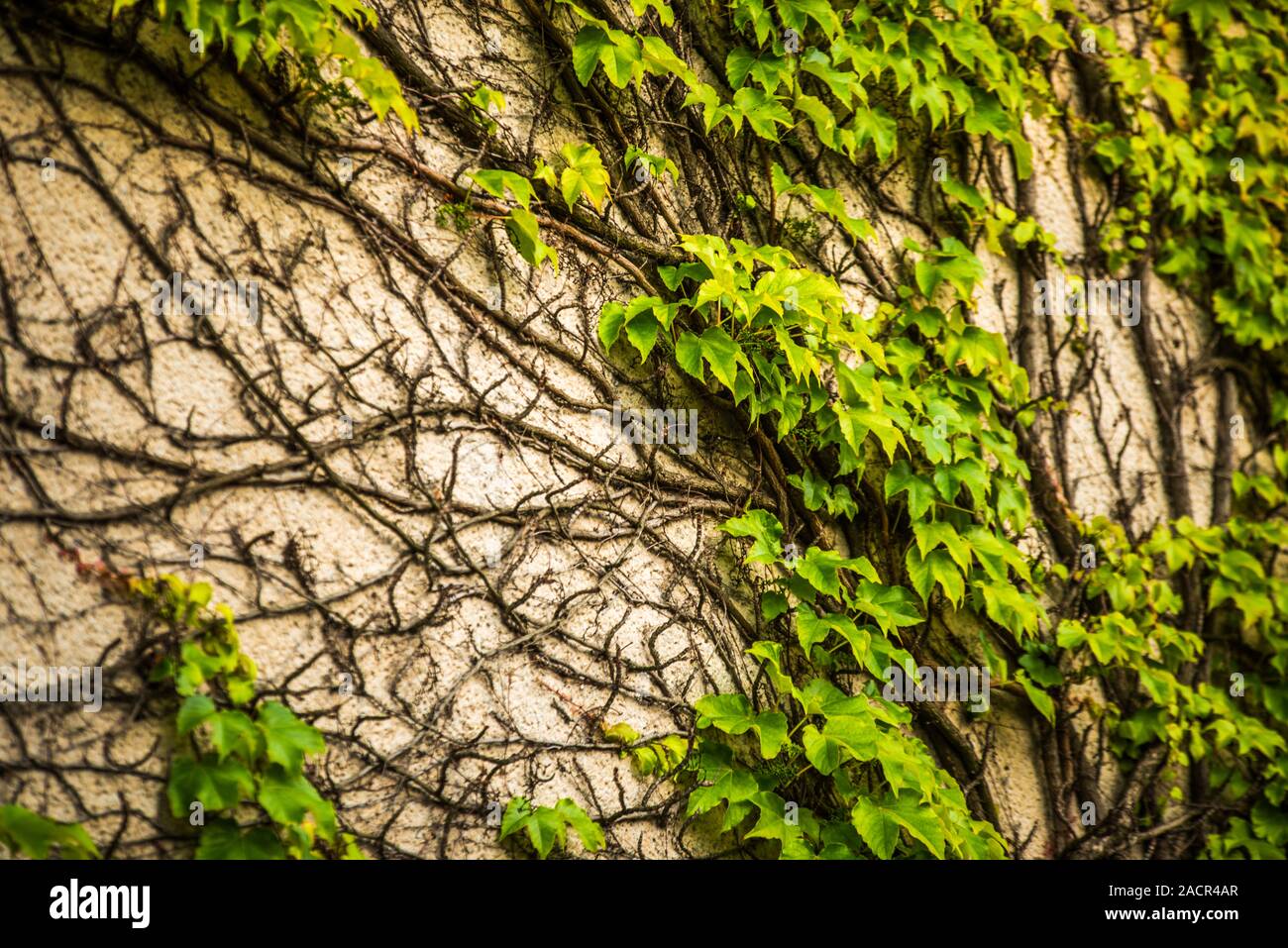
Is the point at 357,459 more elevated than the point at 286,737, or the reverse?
the point at 357,459

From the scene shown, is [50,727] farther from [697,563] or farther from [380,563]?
[697,563]

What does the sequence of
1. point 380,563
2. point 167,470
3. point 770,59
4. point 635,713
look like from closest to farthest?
1. point 167,470
2. point 380,563
3. point 635,713
4. point 770,59

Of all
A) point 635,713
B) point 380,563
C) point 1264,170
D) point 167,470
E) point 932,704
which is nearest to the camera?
point 167,470

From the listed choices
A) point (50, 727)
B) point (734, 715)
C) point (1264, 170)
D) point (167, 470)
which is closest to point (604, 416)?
point (734, 715)

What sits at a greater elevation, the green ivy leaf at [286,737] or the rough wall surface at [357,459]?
the rough wall surface at [357,459]

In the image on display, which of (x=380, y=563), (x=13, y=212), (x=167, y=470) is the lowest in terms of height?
(x=380, y=563)

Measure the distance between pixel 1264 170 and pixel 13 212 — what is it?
155 inches

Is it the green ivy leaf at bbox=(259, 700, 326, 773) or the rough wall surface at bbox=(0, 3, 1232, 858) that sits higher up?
the rough wall surface at bbox=(0, 3, 1232, 858)

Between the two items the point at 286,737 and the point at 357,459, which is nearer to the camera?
the point at 286,737

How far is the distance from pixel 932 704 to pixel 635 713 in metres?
0.96

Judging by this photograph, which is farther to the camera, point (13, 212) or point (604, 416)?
point (604, 416)
